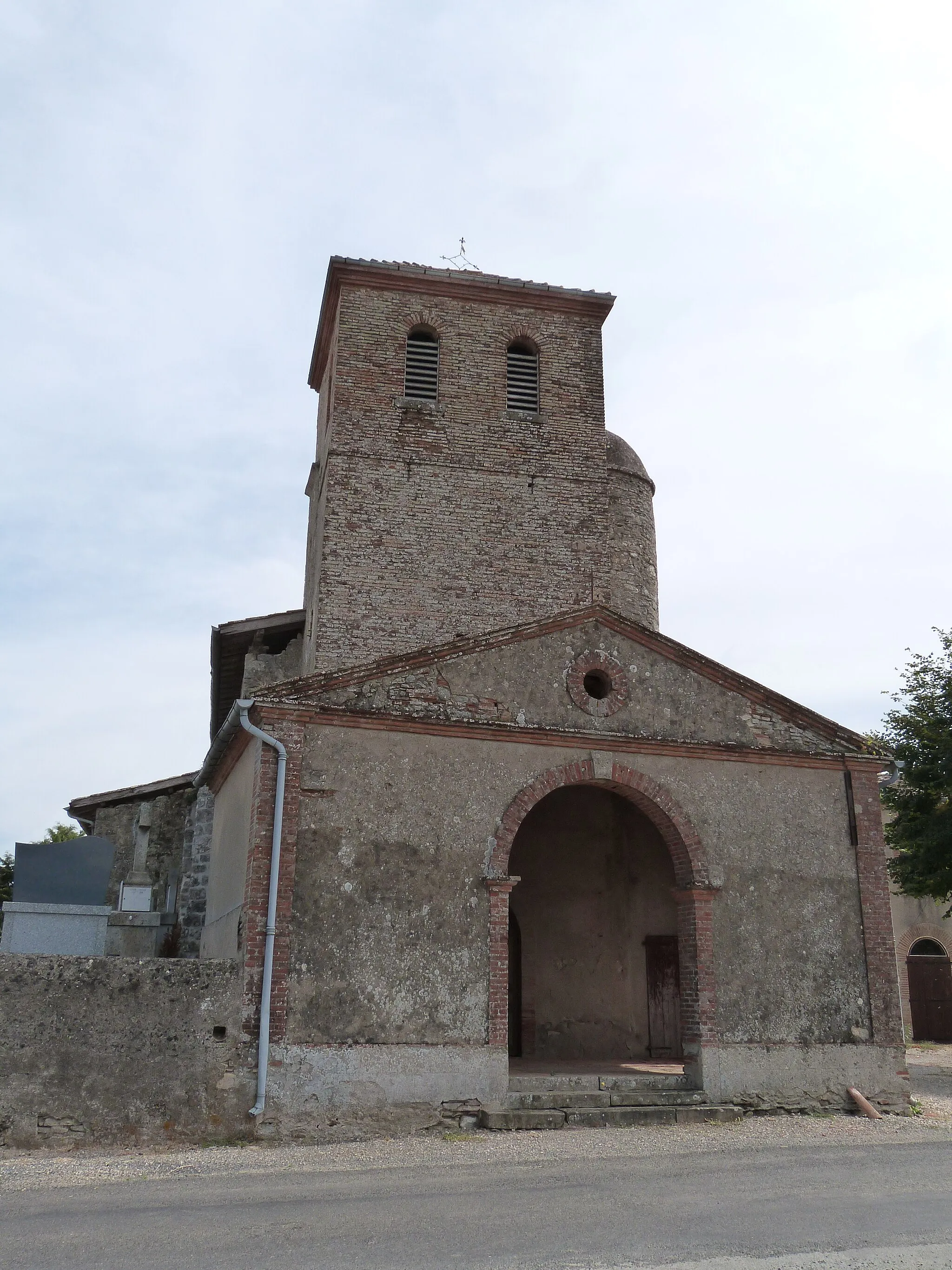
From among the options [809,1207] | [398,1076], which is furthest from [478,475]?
[809,1207]

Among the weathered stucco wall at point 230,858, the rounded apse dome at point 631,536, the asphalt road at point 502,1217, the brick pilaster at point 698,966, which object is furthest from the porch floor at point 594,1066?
the rounded apse dome at point 631,536

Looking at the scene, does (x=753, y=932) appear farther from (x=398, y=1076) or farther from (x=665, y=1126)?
(x=398, y=1076)

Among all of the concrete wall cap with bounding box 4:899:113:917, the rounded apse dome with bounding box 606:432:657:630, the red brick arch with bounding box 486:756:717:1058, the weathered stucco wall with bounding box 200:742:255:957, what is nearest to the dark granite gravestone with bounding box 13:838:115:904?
the concrete wall cap with bounding box 4:899:113:917

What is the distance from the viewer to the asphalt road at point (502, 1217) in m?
5.75

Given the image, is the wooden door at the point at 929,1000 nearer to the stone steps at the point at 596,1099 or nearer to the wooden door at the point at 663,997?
the wooden door at the point at 663,997

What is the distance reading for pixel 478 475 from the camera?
1628 centimetres

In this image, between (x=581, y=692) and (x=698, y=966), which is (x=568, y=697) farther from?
(x=698, y=966)

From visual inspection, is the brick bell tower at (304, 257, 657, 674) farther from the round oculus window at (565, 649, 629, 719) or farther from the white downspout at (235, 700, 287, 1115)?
the white downspout at (235, 700, 287, 1115)

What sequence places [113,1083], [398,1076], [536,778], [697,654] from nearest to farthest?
[113,1083], [398,1076], [536,778], [697,654]

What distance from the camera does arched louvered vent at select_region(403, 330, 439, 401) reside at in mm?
16672

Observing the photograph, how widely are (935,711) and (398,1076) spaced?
36.4ft

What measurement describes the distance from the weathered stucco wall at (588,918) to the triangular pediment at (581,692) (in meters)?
2.42

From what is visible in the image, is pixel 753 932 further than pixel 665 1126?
Yes

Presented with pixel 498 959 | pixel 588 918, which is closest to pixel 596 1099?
pixel 498 959
